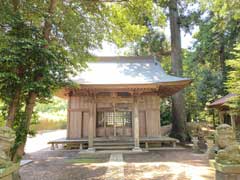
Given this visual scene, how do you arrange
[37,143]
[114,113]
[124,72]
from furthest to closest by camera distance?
[37,143]
[124,72]
[114,113]

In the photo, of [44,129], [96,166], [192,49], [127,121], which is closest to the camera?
[96,166]

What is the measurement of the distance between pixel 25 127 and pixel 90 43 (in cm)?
357

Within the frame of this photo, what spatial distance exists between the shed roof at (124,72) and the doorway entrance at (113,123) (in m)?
2.05

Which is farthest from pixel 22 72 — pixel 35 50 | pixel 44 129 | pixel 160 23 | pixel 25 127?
pixel 44 129

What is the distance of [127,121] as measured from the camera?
10719mm

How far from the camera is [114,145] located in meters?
9.76

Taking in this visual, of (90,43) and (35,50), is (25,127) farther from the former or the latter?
(90,43)

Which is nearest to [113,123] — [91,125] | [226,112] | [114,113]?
[114,113]

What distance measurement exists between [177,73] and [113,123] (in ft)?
20.1

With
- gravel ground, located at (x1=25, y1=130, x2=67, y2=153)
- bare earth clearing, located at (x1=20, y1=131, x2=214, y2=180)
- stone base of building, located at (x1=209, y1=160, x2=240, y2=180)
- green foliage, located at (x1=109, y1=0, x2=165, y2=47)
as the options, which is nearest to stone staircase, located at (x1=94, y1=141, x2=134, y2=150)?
bare earth clearing, located at (x1=20, y1=131, x2=214, y2=180)

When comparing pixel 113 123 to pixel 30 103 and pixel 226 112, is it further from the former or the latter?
pixel 226 112

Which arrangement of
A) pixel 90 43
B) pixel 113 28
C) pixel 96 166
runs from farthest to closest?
pixel 113 28, pixel 90 43, pixel 96 166

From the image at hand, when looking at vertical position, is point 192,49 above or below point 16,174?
above

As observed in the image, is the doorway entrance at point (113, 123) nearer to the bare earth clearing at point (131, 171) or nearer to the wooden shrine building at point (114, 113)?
the wooden shrine building at point (114, 113)
